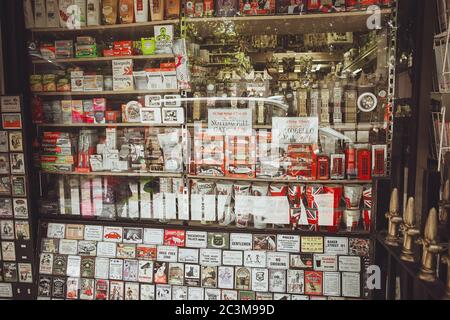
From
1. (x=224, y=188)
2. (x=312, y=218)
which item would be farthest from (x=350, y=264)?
(x=224, y=188)

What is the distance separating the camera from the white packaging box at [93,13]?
2824 mm

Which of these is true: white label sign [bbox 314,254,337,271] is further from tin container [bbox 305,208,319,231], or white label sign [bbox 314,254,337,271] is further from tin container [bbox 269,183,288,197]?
tin container [bbox 269,183,288,197]

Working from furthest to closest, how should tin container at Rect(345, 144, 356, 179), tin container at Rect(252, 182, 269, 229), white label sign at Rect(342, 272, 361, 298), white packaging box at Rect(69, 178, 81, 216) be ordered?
white packaging box at Rect(69, 178, 81, 216) → tin container at Rect(252, 182, 269, 229) → tin container at Rect(345, 144, 356, 179) → white label sign at Rect(342, 272, 361, 298)

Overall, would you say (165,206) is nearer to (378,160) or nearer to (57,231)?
(57,231)

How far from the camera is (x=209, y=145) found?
2764 mm

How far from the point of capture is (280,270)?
2596 millimetres

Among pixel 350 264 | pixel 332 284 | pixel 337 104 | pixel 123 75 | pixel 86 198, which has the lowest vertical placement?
pixel 332 284

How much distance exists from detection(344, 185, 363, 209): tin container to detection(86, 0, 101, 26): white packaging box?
2.08 meters

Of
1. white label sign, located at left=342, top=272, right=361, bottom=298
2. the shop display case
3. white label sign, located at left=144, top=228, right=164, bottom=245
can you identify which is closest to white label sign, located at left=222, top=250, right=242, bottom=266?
the shop display case

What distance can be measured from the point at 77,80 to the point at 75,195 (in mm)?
836

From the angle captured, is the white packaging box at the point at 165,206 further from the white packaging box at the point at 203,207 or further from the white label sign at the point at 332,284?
the white label sign at the point at 332,284

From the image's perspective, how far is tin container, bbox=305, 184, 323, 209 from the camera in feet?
8.73

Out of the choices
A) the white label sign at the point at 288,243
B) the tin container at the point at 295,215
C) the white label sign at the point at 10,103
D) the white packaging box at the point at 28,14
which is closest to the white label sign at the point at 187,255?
the white label sign at the point at 288,243

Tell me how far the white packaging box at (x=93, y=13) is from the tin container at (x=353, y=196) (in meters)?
2.08
